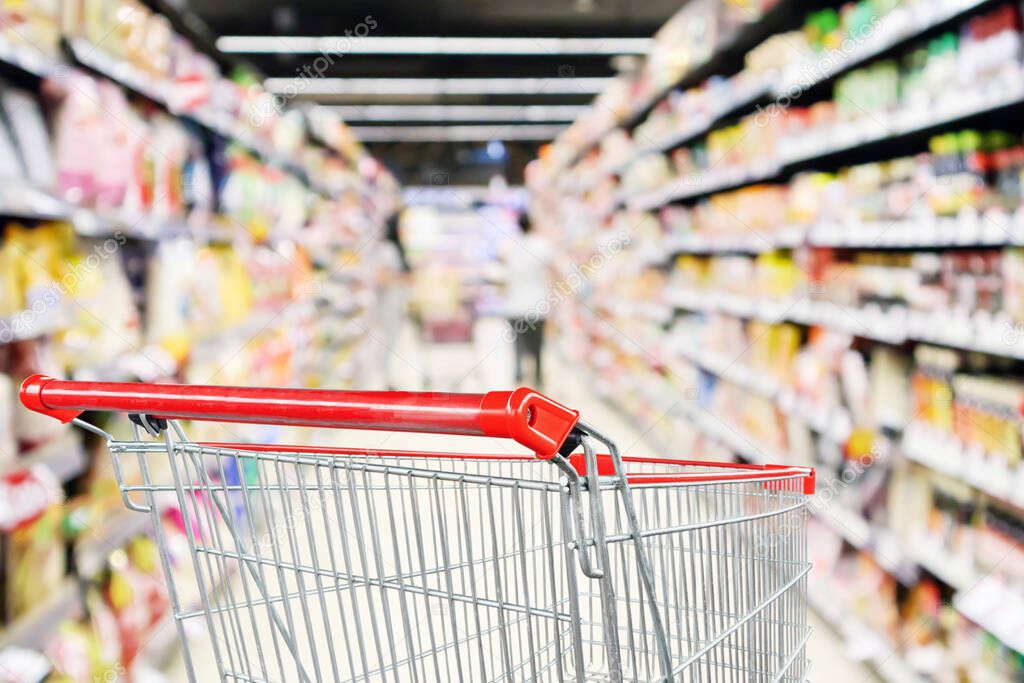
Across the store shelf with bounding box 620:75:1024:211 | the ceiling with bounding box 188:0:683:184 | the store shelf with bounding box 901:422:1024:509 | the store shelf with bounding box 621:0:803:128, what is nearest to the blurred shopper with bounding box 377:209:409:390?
the ceiling with bounding box 188:0:683:184

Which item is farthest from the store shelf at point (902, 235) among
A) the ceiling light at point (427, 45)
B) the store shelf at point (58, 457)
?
the ceiling light at point (427, 45)

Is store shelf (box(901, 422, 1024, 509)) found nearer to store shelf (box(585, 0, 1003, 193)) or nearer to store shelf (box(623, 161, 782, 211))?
store shelf (box(585, 0, 1003, 193))

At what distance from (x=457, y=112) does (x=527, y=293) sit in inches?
269

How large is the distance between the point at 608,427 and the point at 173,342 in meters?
→ 4.18

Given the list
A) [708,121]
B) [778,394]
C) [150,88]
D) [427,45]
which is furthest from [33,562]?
[427,45]

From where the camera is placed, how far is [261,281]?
15.2 ft

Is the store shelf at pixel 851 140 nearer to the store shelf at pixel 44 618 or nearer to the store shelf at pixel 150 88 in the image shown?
the store shelf at pixel 150 88

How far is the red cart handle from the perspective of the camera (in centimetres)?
77

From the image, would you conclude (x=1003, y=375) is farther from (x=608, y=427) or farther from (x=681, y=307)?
(x=608, y=427)

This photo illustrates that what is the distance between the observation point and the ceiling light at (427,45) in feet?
29.2

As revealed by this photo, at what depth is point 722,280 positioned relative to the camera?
15.1 ft

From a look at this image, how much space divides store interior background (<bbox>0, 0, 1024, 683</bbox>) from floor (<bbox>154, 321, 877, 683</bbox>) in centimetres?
4

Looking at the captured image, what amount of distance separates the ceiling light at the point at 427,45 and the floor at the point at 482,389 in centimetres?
348

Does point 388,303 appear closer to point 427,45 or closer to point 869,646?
point 427,45
